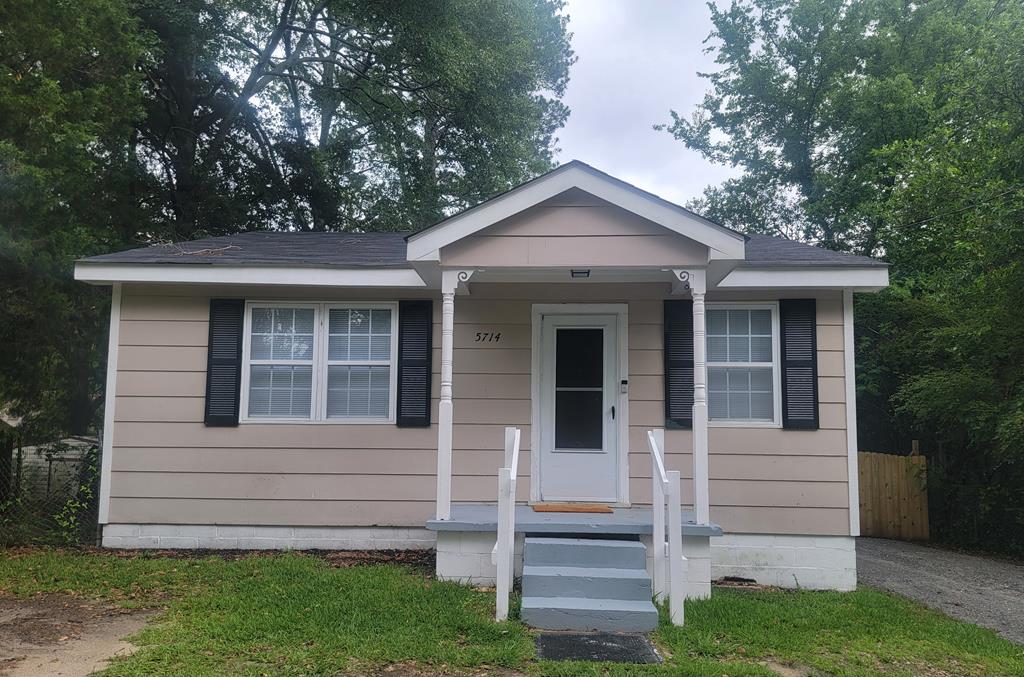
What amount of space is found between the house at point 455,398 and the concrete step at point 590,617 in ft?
5.16

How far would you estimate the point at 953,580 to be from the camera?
21.4 ft

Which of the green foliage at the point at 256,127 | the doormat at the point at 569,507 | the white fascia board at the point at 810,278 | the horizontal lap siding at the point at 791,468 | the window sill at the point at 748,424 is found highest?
the green foliage at the point at 256,127

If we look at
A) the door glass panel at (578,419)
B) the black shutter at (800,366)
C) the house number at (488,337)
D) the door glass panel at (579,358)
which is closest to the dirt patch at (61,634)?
the house number at (488,337)

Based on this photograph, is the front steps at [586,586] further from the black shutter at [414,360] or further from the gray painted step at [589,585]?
the black shutter at [414,360]

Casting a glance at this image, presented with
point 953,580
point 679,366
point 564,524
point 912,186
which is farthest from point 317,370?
point 912,186

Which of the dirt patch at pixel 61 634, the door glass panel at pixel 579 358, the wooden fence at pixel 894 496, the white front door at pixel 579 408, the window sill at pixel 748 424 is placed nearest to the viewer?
the dirt patch at pixel 61 634

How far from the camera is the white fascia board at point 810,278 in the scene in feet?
18.3

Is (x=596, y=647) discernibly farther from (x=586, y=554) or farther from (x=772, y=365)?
(x=772, y=365)

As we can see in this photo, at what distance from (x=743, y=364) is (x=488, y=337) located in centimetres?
229

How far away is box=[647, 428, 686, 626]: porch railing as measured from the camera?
425 centimetres

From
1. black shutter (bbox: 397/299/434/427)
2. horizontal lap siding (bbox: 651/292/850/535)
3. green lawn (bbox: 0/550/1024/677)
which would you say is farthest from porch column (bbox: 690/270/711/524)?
black shutter (bbox: 397/299/434/427)

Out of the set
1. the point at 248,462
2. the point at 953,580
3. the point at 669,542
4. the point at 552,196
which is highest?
the point at 552,196

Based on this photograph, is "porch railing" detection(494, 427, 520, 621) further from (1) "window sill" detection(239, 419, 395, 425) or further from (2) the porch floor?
(1) "window sill" detection(239, 419, 395, 425)

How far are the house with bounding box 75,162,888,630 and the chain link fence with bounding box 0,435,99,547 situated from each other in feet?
1.40
